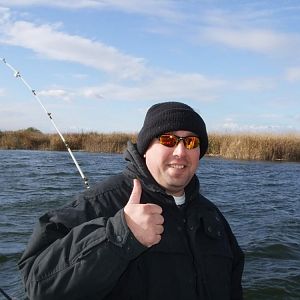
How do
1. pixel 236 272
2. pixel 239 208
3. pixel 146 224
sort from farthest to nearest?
1. pixel 239 208
2. pixel 236 272
3. pixel 146 224

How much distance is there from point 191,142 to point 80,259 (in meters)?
1.07

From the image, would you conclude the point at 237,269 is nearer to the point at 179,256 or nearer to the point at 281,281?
the point at 179,256

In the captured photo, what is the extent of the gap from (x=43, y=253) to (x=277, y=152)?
30.9 metres

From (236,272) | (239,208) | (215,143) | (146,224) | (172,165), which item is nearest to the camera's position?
(146,224)

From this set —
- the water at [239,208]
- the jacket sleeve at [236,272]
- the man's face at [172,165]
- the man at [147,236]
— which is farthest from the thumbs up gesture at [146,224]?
the water at [239,208]

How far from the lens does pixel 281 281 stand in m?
7.61

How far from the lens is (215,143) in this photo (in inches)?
1352

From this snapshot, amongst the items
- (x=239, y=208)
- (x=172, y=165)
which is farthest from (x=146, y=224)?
(x=239, y=208)

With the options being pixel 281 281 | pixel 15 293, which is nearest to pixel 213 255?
pixel 15 293

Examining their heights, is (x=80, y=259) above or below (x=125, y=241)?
below

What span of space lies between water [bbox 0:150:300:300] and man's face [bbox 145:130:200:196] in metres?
4.30

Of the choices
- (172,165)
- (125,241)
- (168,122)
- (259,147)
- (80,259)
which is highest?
(259,147)

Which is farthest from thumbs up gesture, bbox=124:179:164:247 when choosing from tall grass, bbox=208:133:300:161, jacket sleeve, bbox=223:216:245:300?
tall grass, bbox=208:133:300:161

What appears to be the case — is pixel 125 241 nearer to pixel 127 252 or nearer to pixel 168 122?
pixel 127 252
